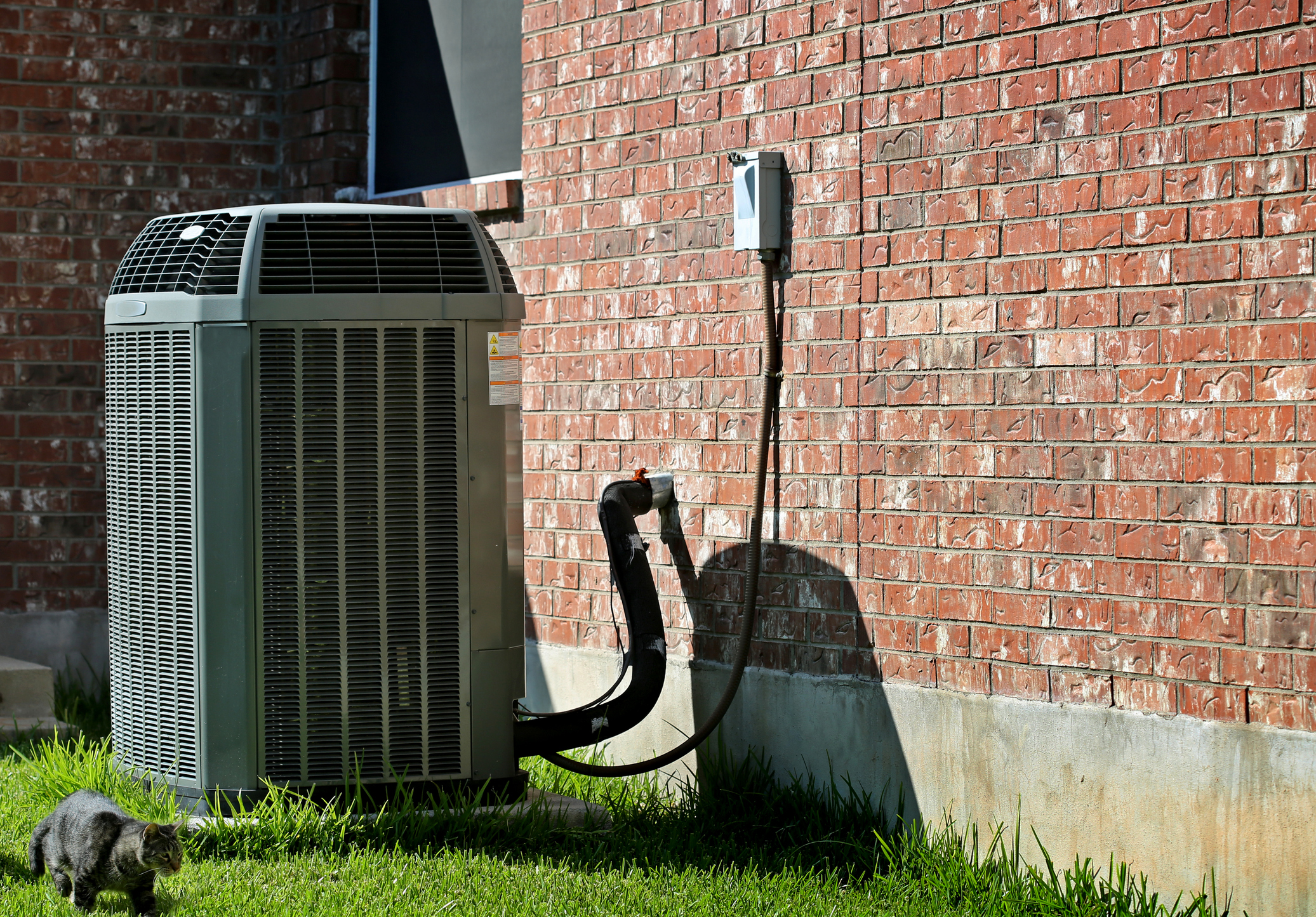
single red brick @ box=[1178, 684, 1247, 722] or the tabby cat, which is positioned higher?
single red brick @ box=[1178, 684, 1247, 722]

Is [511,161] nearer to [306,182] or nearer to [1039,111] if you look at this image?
[306,182]

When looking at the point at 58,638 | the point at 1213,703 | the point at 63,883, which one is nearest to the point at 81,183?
the point at 58,638

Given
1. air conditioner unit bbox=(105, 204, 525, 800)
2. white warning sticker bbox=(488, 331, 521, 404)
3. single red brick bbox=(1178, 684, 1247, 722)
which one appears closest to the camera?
single red brick bbox=(1178, 684, 1247, 722)

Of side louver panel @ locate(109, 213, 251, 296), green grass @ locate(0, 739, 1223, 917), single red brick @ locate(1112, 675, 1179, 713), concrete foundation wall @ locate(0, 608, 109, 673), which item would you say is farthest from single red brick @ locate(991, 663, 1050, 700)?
concrete foundation wall @ locate(0, 608, 109, 673)

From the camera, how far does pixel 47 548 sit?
7.81 m

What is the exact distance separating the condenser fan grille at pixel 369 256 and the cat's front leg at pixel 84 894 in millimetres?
1847

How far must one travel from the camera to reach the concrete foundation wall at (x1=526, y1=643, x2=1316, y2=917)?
3.96 metres

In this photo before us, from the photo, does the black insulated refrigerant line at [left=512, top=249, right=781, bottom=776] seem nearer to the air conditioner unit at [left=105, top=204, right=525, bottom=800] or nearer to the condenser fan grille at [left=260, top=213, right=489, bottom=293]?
the air conditioner unit at [left=105, top=204, right=525, bottom=800]

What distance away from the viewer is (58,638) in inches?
308

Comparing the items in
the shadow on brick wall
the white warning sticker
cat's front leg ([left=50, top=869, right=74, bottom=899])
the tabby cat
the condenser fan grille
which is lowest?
cat's front leg ([left=50, top=869, right=74, bottom=899])

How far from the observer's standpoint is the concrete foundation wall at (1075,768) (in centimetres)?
396

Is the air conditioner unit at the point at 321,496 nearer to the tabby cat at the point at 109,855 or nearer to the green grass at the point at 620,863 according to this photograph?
the green grass at the point at 620,863

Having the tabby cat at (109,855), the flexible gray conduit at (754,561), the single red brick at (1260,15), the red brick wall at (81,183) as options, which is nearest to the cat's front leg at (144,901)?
the tabby cat at (109,855)

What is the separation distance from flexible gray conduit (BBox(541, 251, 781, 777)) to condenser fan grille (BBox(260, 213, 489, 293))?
40.1 inches
